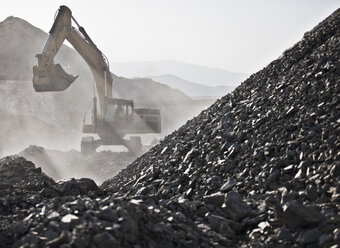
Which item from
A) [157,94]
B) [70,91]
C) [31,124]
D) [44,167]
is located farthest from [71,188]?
[157,94]

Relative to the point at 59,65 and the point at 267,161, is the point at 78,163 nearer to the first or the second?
the point at 59,65

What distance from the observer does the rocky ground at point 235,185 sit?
4.45 metres

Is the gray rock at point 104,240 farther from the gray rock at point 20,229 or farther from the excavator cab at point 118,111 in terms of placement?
the excavator cab at point 118,111

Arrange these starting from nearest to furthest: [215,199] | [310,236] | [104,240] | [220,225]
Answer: [104,240] → [310,236] → [220,225] → [215,199]

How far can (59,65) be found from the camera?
15.2m

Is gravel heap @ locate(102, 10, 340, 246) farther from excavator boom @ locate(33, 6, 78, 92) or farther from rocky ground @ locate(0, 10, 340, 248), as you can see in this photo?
excavator boom @ locate(33, 6, 78, 92)

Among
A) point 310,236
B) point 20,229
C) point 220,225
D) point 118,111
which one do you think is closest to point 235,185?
point 220,225

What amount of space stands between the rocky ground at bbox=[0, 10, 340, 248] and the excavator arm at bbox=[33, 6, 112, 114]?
538 cm

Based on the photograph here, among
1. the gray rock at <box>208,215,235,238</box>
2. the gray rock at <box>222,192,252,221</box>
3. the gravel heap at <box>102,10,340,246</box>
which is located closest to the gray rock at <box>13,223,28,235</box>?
the gravel heap at <box>102,10,340,246</box>

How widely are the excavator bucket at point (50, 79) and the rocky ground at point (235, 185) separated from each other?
16.8 feet

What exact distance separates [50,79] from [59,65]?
0.67m

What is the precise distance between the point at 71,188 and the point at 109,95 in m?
12.9

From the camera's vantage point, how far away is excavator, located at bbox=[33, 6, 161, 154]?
49.1ft

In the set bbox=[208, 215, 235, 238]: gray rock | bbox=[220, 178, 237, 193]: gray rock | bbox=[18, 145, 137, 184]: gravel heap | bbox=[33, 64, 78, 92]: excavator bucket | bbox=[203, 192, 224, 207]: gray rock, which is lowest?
bbox=[18, 145, 137, 184]: gravel heap
